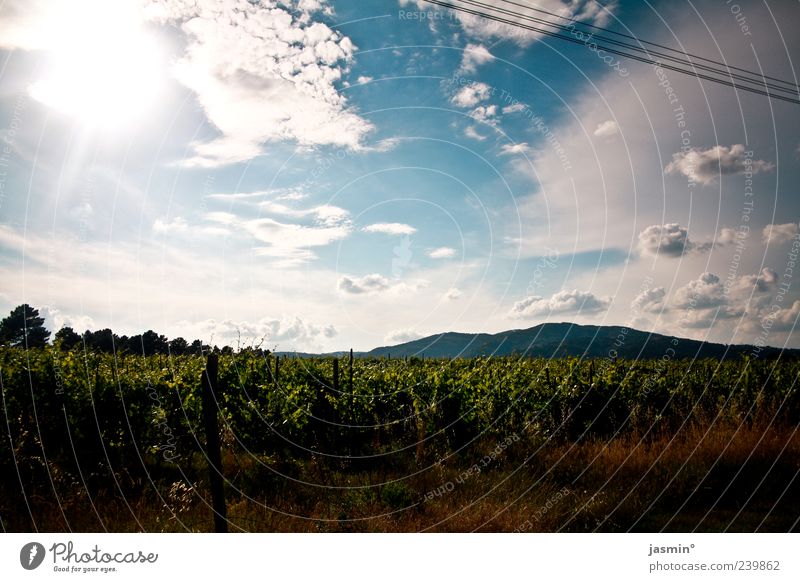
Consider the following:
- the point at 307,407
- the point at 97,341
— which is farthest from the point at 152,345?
the point at 307,407

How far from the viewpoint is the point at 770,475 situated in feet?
33.9

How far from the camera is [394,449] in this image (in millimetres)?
13570

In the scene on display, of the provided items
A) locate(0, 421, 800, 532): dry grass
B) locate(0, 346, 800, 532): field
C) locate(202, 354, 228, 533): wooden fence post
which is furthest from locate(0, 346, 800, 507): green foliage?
locate(202, 354, 228, 533): wooden fence post

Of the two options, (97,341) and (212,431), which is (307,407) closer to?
(212,431)

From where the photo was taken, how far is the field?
28.6ft

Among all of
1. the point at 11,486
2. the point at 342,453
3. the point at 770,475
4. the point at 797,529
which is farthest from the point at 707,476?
A: the point at 11,486

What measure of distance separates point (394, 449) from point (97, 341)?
16.8m

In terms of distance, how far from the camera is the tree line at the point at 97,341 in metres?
12.0

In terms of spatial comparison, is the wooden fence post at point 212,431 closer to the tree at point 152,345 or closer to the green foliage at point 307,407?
the green foliage at point 307,407

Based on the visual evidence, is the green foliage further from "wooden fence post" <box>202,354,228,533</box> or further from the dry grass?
"wooden fence post" <box>202,354,228,533</box>

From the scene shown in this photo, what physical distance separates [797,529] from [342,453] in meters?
9.42
